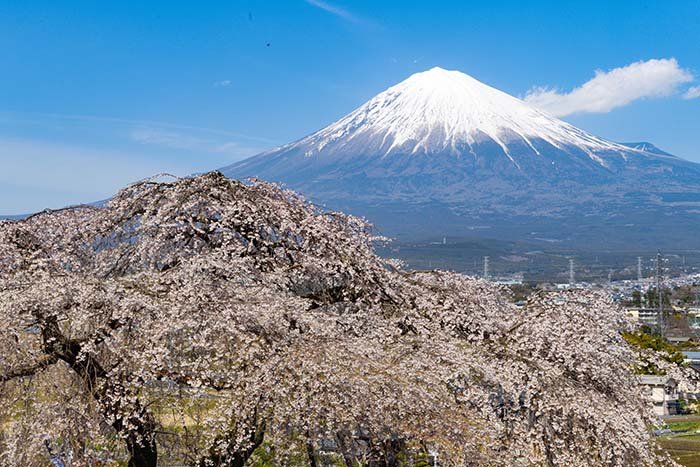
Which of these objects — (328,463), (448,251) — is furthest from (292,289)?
(448,251)

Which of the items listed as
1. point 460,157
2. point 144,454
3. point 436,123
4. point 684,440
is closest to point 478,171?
point 460,157

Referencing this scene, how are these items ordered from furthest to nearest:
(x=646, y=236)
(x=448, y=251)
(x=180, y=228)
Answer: (x=646, y=236) < (x=448, y=251) < (x=180, y=228)

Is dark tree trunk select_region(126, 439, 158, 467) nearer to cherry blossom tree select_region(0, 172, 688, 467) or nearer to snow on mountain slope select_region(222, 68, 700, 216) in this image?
cherry blossom tree select_region(0, 172, 688, 467)

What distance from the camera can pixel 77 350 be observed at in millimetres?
5496

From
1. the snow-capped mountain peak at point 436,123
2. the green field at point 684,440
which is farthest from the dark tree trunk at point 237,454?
the snow-capped mountain peak at point 436,123

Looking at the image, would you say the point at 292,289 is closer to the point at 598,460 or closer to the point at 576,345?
the point at 576,345

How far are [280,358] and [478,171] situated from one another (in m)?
135

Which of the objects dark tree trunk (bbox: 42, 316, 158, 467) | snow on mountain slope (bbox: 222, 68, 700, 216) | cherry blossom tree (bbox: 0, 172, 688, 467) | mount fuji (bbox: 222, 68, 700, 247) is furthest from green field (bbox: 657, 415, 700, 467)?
snow on mountain slope (bbox: 222, 68, 700, 216)

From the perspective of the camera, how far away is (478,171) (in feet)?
447

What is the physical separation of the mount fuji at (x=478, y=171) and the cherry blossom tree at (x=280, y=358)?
3742 inches

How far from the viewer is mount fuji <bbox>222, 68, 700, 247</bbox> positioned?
4505 inches

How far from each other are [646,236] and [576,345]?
4387 inches

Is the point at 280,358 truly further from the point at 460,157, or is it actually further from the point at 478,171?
the point at 460,157

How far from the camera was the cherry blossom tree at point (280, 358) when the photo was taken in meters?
4.92
